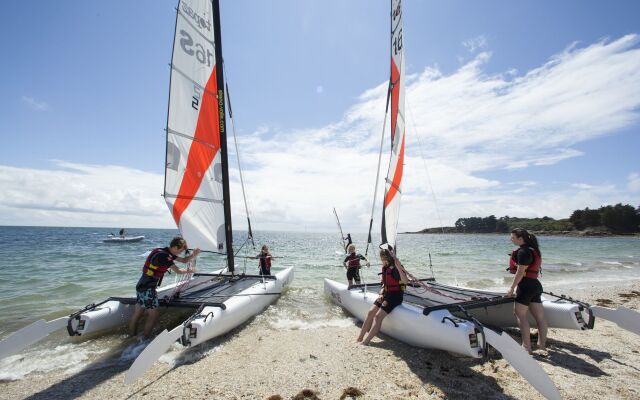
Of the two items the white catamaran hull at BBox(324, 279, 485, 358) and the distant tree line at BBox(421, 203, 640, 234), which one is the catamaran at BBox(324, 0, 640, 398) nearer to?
the white catamaran hull at BBox(324, 279, 485, 358)

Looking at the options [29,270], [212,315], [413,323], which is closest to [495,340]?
[413,323]

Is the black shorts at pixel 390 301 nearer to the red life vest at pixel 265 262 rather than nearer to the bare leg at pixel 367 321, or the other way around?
the bare leg at pixel 367 321

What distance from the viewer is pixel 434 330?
12.8ft

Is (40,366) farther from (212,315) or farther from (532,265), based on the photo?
(532,265)

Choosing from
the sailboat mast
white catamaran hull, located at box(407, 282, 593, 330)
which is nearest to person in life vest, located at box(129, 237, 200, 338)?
the sailboat mast

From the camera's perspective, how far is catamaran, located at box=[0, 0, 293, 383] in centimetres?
535

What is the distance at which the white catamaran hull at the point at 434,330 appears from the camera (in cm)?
348

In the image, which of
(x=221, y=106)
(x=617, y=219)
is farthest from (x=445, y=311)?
(x=617, y=219)

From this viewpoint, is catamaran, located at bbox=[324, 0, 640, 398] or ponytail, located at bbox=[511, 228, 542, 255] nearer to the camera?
catamaran, located at bbox=[324, 0, 640, 398]

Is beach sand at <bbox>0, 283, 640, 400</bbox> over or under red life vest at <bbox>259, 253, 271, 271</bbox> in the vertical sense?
under

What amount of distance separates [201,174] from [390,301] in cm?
452

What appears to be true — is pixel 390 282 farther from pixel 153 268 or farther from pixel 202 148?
pixel 202 148

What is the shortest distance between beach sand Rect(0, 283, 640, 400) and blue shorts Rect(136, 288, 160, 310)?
0.86 metres

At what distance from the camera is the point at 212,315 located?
14.6ft
